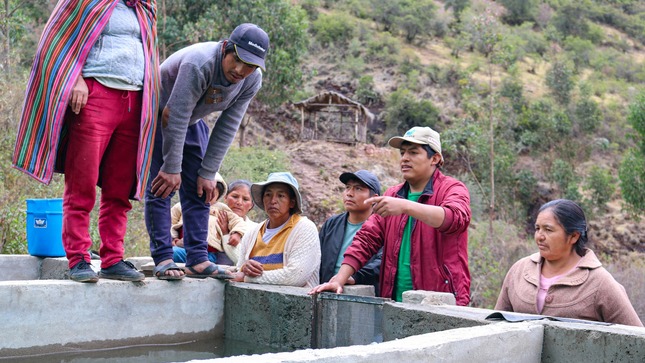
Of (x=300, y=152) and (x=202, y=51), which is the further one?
(x=300, y=152)

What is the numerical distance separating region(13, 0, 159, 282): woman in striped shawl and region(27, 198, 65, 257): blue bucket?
1827 millimetres

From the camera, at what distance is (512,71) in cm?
3108

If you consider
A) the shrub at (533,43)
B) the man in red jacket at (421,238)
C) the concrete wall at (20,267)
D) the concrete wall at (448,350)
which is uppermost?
the shrub at (533,43)

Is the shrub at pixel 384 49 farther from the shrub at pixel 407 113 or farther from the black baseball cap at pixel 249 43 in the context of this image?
the black baseball cap at pixel 249 43

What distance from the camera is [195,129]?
481 cm

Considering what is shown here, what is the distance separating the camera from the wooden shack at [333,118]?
30172 millimetres

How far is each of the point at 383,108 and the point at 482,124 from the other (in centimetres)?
682

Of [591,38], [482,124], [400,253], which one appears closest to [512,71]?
[482,124]

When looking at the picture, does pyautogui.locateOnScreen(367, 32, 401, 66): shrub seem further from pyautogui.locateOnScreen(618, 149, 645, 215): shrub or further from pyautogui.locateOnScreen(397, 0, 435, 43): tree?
pyautogui.locateOnScreen(618, 149, 645, 215): shrub

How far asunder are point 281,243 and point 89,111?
168 cm

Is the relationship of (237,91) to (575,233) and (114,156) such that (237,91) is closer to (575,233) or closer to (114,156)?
(114,156)

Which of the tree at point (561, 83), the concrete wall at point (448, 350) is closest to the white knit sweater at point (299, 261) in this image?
the concrete wall at point (448, 350)

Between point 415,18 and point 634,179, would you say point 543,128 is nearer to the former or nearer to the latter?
point 634,179

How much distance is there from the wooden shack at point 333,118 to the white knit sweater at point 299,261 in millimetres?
24166
